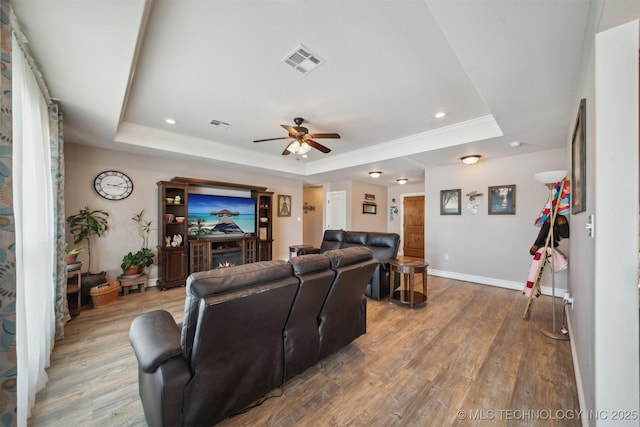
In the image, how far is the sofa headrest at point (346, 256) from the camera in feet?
6.18

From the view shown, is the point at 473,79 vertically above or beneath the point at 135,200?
above

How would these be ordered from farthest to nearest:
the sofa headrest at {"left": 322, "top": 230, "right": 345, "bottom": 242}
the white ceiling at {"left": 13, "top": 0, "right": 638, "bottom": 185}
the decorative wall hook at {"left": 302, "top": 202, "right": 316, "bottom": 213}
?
the decorative wall hook at {"left": 302, "top": 202, "right": 316, "bottom": 213}, the sofa headrest at {"left": 322, "top": 230, "right": 345, "bottom": 242}, the white ceiling at {"left": 13, "top": 0, "right": 638, "bottom": 185}

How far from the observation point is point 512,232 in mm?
4203

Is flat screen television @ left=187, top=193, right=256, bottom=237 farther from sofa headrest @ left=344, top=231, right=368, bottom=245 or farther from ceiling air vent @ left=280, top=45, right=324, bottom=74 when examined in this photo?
ceiling air vent @ left=280, top=45, right=324, bottom=74

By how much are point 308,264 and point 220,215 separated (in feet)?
12.9

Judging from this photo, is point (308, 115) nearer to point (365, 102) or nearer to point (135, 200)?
point (365, 102)

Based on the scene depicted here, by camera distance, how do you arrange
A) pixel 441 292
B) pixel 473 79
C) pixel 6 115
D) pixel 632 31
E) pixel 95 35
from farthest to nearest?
1. pixel 441 292
2. pixel 473 79
3. pixel 95 35
4. pixel 632 31
5. pixel 6 115

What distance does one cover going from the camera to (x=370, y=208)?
756 centimetres

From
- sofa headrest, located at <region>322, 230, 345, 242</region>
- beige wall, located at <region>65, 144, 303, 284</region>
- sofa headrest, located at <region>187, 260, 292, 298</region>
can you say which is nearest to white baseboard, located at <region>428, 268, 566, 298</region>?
sofa headrest, located at <region>322, 230, 345, 242</region>

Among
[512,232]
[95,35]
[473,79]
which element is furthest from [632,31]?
[512,232]

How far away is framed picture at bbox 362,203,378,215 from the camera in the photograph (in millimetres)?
7324

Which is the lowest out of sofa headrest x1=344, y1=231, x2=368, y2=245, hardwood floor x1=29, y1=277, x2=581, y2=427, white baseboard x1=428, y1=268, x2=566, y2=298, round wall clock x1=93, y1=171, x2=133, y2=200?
hardwood floor x1=29, y1=277, x2=581, y2=427

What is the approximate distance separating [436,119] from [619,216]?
8.67 feet

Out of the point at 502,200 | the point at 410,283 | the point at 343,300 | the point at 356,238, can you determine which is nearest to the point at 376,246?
the point at 356,238
